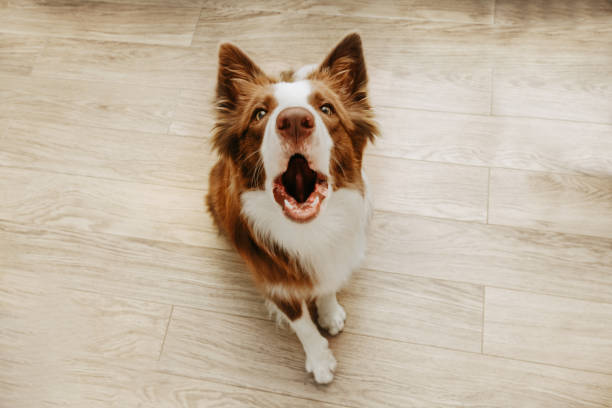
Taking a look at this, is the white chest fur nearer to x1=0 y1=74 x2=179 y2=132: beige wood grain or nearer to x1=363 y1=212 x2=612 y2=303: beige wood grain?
x1=363 y1=212 x2=612 y2=303: beige wood grain

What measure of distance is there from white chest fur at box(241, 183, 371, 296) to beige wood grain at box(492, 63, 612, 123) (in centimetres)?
113

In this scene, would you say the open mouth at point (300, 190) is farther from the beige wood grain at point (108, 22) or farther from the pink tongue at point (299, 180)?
the beige wood grain at point (108, 22)

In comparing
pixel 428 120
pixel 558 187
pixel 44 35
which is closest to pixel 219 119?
pixel 428 120

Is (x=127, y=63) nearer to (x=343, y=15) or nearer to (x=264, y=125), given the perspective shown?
(x=343, y=15)

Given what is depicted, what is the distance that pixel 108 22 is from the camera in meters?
2.77

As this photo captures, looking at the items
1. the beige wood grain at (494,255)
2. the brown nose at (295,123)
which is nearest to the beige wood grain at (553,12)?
the beige wood grain at (494,255)

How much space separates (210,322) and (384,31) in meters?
1.69

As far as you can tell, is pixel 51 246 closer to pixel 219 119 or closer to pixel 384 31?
pixel 219 119

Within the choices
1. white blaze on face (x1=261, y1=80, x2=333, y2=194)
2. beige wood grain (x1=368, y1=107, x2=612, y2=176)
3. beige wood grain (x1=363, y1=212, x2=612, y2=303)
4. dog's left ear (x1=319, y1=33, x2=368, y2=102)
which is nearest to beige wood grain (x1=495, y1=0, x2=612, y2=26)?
beige wood grain (x1=368, y1=107, x2=612, y2=176)

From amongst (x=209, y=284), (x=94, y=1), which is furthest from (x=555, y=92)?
(x=94, y=1)

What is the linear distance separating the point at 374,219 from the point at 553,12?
147 cm

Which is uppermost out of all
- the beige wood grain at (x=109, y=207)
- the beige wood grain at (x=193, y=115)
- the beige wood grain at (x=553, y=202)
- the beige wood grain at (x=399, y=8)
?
the beige wood grain at (x=399, y=8)

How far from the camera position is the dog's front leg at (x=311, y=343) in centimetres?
185

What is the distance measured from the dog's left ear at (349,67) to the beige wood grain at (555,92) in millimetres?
1080
